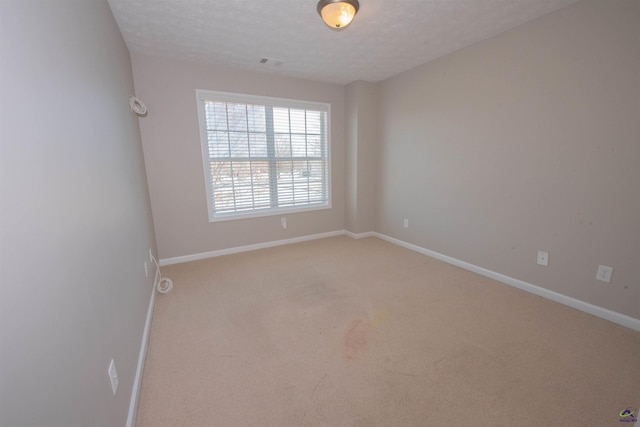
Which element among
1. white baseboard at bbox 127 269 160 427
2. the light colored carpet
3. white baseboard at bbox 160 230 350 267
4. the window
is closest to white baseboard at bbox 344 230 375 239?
white baseboard at bbox 160 230 350 267

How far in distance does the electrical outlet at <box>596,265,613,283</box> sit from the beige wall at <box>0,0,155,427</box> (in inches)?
126

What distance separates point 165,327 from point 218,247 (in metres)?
1.56

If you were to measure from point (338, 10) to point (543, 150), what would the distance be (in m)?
2.06

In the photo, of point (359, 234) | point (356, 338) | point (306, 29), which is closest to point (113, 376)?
point (356, 338)

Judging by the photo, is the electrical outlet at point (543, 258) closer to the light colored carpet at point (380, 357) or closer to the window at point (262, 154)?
the light colored carpet at point (380, 357)

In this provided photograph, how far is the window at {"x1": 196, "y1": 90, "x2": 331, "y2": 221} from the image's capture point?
10.7 ft

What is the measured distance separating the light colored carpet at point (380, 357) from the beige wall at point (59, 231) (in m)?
0.41

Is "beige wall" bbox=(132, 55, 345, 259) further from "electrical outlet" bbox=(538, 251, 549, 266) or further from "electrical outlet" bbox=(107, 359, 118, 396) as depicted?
"electrical outlet" bbox=(538, 251, 549, 266)

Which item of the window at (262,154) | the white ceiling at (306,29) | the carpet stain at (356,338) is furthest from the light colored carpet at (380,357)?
the white ceiling at (306,29)

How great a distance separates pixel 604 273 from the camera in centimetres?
201

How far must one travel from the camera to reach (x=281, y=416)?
1294 millimetres

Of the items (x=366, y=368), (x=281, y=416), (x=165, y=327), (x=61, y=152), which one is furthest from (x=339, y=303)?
(x=61, y=152)

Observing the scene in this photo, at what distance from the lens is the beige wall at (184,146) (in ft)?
9.40

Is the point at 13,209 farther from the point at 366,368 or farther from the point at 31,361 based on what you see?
the point at 366,368
